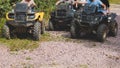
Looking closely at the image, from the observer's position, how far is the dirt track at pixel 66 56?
11945 millimetres

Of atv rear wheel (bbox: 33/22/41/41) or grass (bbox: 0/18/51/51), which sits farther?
atv rear wheel (bbox: 33/22/41/41)

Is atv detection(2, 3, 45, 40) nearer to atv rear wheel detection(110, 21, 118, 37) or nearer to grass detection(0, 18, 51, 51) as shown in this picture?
grass detection(0, 18, 51, 51)

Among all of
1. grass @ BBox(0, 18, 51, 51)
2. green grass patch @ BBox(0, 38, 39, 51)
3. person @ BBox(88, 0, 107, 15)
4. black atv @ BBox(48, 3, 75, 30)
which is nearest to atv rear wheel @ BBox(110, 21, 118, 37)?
person @ BBox(88, 0, 107, 15)

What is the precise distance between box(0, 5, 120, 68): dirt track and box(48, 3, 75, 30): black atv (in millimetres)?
2842

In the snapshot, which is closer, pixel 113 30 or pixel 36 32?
pixel 36 32

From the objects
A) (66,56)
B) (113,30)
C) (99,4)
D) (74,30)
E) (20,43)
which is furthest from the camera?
(113,30)

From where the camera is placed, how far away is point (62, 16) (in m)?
18.1

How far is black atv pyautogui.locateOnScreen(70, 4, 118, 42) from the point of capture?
15.6 metres

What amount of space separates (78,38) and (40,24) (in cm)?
164

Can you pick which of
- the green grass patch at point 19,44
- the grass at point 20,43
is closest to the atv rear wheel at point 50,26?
the grass at point 20,43

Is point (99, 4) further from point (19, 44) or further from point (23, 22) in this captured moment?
point (19, 44)

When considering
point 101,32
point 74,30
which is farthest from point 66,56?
point 74,30

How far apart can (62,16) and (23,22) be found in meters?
3.03

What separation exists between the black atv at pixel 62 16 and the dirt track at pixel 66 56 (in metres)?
2.84
